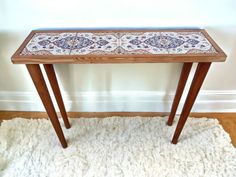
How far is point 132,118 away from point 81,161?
0.45 meters

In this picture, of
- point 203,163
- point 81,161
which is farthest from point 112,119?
point 203,163

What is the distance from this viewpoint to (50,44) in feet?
3.33

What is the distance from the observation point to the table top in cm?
91

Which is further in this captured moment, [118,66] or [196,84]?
[118,66]

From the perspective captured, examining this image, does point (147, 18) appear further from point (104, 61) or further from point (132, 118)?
point (132, 118)

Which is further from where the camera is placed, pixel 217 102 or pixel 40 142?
pixel 217 102

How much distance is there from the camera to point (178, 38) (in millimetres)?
1059

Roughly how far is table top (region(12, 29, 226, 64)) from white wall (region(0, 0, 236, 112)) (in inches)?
2.6

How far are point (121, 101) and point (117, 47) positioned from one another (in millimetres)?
585

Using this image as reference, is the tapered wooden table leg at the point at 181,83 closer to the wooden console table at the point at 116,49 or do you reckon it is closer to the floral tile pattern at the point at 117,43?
the wooden console table at the point at 116,49

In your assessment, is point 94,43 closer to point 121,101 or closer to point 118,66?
point 118,66

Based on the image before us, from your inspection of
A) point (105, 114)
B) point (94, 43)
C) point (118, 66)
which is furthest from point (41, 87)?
point (105, 114)

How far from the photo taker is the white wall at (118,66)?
1102 millimetres

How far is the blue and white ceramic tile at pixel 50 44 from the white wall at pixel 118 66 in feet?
0.33
